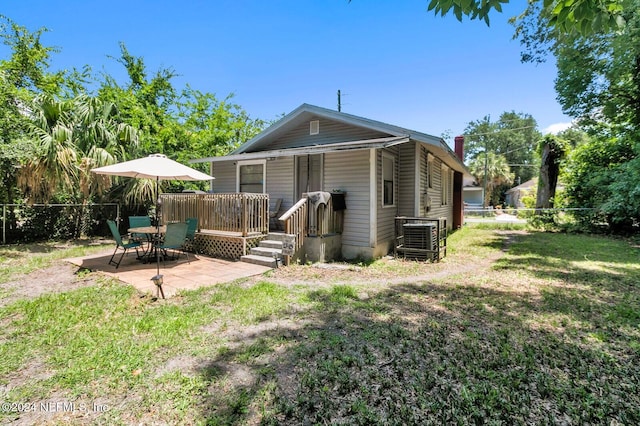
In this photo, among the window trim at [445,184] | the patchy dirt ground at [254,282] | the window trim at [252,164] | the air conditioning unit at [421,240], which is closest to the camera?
the patchy dirt ground at [254,282]

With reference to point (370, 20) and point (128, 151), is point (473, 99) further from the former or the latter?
point (128, 151)

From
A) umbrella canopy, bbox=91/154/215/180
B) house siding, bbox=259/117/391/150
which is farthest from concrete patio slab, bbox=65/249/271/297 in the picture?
house siding, bbox=259/117/391/150

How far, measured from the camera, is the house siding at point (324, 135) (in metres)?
8.88

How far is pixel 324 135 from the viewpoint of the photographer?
31.2 feet

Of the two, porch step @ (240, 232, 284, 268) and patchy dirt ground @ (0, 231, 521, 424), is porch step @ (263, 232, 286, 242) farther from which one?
patchy dirt ground @ (0, 231, 521, 424)

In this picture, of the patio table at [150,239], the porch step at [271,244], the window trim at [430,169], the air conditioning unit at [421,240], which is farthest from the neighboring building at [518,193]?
the patio table at [150,239]

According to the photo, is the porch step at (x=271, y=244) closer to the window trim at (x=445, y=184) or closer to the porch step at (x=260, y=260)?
the porch step at (x=260, y=260)

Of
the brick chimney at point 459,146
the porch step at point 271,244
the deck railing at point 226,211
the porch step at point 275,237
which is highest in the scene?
the brick chimney at point 459,146

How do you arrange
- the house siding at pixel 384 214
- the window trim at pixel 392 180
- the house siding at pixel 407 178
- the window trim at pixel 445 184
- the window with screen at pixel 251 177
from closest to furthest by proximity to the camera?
the house siding at pixel 384 214 → the window trim at pixel 392 180 → the house siding at pixel 407 178 → the window with screen at pixel 251 177 → the window trim at pixel 445 184

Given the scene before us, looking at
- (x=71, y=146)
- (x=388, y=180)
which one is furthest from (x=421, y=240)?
(x=71, y=146)

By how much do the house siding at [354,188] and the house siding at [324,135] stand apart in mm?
945

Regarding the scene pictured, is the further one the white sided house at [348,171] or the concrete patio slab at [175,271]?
the white sided house at [348,171]

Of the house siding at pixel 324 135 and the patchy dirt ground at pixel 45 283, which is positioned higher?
the house siding at pixel 324 135

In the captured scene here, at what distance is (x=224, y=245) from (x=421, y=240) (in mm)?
5321
